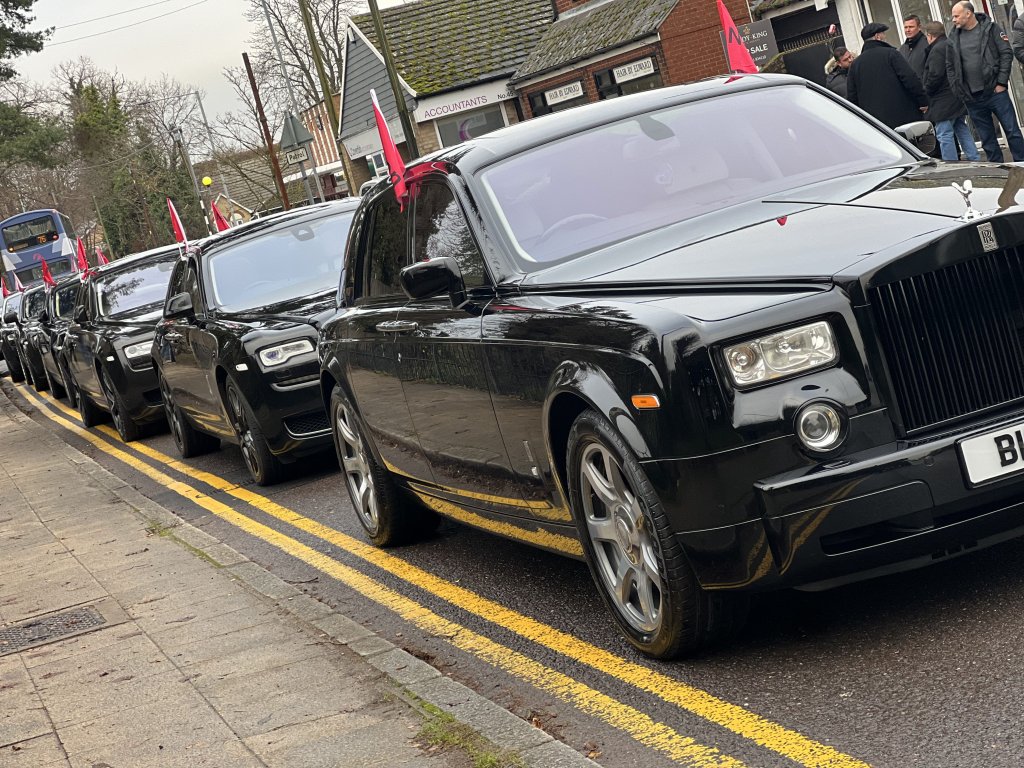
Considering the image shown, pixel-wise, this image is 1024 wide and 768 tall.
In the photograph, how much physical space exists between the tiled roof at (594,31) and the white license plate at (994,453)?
29846 millimetres

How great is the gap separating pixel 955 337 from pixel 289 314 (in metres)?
7.03

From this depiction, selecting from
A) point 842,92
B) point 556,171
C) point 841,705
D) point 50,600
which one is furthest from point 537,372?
point 842,92

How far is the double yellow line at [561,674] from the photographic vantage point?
13.1 ft

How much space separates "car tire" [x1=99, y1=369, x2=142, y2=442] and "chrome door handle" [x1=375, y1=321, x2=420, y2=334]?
9.42 metres

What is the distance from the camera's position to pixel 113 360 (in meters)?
15.4

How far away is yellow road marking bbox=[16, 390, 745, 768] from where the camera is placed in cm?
411

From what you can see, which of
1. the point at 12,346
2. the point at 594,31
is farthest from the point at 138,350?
the point at 594,31

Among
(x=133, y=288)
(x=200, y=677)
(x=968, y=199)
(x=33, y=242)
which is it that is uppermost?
(x=33, y=242)

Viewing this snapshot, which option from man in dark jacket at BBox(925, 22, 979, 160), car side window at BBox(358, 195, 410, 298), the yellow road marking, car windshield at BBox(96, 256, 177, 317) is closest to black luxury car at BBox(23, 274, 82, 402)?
car windshield at BBox(96, 256, 177, 317)

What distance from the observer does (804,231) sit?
4758 mm

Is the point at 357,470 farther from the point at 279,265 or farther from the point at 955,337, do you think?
the point at 955,337

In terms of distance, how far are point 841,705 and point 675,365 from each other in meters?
1.03

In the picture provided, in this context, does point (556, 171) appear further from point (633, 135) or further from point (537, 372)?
point (537, 372)

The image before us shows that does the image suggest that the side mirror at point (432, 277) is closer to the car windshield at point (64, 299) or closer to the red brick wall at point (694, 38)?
the car windshield at point (64, 299)
